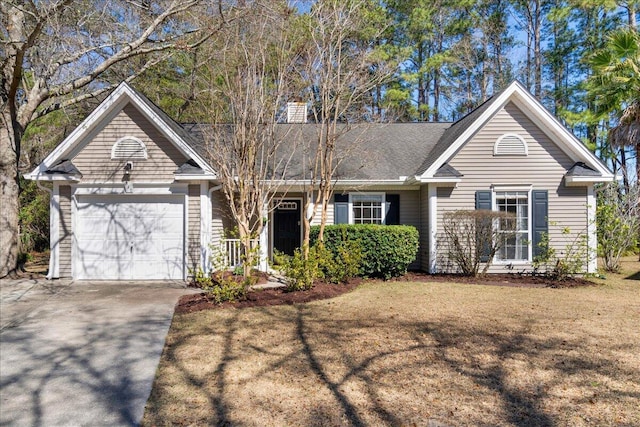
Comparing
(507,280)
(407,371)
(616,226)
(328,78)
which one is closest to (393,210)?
(507,280)

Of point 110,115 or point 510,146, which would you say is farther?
point 510,146

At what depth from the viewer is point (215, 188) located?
10.9m

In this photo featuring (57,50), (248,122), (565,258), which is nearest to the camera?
(248,122)

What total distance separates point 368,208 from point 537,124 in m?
5.18

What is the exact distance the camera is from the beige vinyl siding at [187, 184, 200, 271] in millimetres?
10742

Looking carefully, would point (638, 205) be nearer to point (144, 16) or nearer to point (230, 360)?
point (230, 360)

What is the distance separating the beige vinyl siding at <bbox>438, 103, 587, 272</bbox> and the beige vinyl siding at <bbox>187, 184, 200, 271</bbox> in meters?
6.50

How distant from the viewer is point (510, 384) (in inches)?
174

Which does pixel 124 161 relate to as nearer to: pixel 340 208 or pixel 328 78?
pixel 328 78

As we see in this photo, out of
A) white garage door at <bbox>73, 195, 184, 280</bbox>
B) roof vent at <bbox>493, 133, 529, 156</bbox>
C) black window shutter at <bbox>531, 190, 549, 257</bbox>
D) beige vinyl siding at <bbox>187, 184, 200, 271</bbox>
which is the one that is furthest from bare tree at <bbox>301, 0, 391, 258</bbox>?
black window shutter at <bbox>531, 190, 549, 257</bbox>

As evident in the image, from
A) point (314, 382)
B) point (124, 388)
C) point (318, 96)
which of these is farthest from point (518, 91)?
point (124, 388)

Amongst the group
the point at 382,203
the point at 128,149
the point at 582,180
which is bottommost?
the point at 382,203

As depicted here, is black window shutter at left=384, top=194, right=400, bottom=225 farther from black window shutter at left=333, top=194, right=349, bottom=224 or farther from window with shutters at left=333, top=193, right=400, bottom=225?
black window shutter at left=333, top=194, right=349, bottom=224

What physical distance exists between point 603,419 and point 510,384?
0.88m
